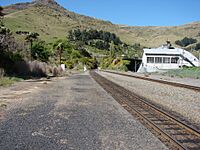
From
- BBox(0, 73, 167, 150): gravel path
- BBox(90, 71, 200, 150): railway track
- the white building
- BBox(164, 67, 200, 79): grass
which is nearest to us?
BBox(0, 73, 167, 150): gravel path

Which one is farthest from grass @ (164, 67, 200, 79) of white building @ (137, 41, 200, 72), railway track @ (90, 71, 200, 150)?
railway track @ (90, 71, 200, 150)

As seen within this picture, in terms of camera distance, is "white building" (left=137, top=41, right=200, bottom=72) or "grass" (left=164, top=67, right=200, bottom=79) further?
"white building" (left=137, top=41, right=200, bottom=72)

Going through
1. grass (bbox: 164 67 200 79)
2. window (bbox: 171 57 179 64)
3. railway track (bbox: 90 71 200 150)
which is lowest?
grass (bbox: 164 67 200 79)

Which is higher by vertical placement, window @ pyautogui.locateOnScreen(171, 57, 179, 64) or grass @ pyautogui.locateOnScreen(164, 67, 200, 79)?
window @ pyautogui.locateOnScreen(171, 57, 179, 64)

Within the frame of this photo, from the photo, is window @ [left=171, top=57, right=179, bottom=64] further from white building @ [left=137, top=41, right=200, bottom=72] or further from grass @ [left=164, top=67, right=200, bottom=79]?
grass @ [left=164, top=67, right=200, bottom=79]

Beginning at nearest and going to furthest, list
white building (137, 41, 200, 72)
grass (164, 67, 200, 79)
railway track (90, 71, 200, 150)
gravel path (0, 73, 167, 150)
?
gravel path (0, 73, 167, 150)
railway track (90, 71, 200, 150)
grass (164, 67, 200, 79)
white building (137, 41, 200, 72)

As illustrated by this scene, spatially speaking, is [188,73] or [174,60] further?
[174,60]

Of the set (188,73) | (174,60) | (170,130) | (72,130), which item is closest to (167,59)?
(174,60)

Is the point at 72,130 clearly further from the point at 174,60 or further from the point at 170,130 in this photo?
the point at 174,60

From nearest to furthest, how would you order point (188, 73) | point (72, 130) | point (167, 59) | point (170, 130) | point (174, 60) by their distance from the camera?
1. point (72, 130)
2. point (170, 130)
3. point (188, 73)
4. point (174, 60)
5. point (167, 59)

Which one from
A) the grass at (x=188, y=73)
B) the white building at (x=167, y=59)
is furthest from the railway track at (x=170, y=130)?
the white building at (x=167, y=59)

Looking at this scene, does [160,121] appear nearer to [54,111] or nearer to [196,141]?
[196,141]

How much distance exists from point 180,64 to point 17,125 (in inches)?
3202

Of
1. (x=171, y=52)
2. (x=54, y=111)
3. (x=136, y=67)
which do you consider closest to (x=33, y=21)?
(x=136, y=67)
